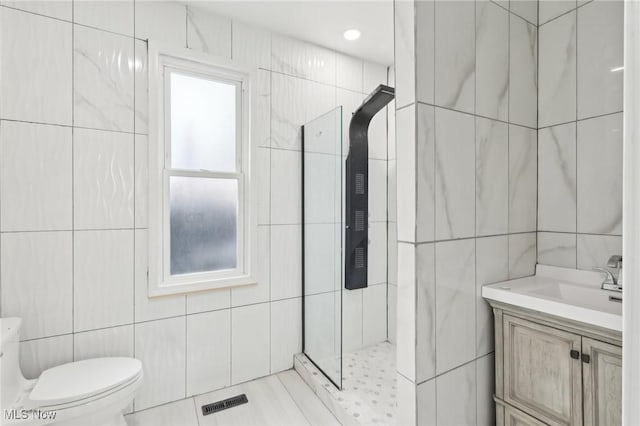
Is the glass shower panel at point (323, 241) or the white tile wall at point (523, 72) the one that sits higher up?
the white tile wall at point (523, 72)

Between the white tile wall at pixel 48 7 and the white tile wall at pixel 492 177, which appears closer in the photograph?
the white tile wall at pixel 492 177

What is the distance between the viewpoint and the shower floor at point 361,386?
1764 millimetres

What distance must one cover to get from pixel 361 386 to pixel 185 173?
5.97 feet

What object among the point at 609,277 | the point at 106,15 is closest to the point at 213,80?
the point at 106,15

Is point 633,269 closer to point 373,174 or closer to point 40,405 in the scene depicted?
point 40,405

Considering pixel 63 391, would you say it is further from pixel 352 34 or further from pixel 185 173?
pixel 352 34

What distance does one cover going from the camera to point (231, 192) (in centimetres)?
227

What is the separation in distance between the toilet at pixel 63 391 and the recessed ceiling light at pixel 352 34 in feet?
8.30

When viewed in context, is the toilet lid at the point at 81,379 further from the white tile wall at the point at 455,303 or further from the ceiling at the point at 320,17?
the ceiling at the point at 320,17

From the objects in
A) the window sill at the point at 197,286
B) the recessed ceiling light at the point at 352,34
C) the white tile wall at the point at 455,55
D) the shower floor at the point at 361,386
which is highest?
the recessed ceiling light at the point at 352,34

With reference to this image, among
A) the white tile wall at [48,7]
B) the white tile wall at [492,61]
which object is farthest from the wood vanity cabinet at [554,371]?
the white tile wall at [48,7]

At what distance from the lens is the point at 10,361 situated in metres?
1.47

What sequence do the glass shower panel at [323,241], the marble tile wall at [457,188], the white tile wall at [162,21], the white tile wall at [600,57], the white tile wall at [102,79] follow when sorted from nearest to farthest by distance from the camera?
the marble tile wall at [457,188] → the white tile wall at [600,57] → the white tile wall at [102,79] → the white tile wall at [162,21] → the glass shower panel at [323,241]

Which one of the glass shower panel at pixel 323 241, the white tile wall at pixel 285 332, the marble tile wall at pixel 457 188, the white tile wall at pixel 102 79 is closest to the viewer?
the marble tile wall at pixel 457 188
